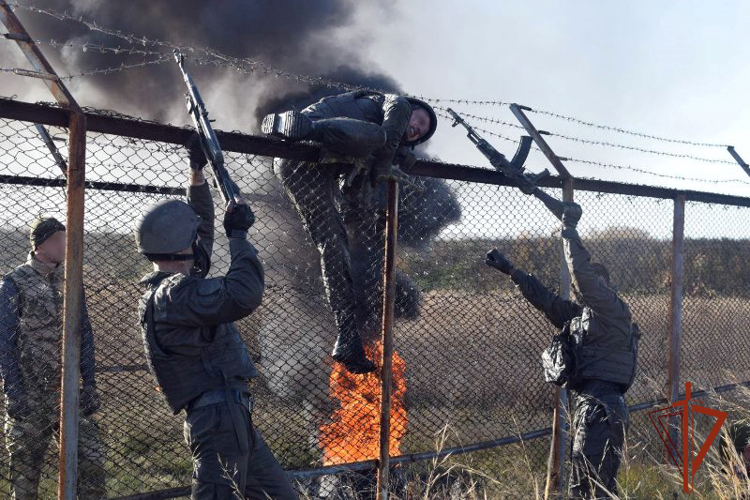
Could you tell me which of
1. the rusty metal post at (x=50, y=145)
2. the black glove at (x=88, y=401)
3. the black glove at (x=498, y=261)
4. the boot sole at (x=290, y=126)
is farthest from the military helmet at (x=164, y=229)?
the black glove at (x=498, y=261)

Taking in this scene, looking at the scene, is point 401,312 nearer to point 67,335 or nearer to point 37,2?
point 67,335

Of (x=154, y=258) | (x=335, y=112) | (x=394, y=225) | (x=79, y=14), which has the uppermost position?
(x=79, y=14)

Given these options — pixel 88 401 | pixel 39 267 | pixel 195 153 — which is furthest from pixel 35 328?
pixel 195 153

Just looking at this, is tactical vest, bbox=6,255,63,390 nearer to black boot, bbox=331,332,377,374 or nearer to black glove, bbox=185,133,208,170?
black glove, bbox=185,133,208,170

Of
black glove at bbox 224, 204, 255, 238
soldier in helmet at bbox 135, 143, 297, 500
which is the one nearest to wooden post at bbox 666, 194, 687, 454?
soldier in helmet at bbox 135, 143, 297, 500

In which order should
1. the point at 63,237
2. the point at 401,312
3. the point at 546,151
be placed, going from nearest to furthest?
1. the point at 63,237
2. the point at 546,151
3. the point at 401,312

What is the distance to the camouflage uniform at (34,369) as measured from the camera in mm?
3748

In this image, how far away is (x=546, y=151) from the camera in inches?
182

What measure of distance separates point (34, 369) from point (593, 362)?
3465mm

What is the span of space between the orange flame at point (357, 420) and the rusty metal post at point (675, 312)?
237 cm

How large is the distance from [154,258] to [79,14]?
10721mm

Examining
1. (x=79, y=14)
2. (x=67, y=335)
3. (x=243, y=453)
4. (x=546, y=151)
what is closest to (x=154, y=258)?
(x=67, y=335)

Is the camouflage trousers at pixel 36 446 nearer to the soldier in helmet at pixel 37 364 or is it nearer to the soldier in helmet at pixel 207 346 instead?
the soldier in helmet at pixel 37 364

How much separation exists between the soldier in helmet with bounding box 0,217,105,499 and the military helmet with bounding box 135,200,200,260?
1.01 meters
